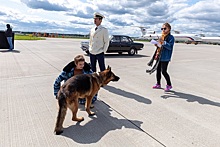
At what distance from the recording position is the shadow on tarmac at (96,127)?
2.52m

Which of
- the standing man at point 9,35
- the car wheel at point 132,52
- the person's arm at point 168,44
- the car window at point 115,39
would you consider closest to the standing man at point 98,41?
the person's arm at point 168,44

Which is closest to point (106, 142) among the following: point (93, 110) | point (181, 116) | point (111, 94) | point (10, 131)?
point (93, 110)

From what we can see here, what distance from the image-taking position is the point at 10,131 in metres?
2.58

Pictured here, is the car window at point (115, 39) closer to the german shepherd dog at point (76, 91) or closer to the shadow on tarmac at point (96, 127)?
the german shepherd dog at point (76, 91)

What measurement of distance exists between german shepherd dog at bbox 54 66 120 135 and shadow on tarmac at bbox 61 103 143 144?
6.2 inches

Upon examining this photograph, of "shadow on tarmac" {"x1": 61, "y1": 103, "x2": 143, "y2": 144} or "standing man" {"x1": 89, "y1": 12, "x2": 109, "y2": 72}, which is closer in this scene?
"shadow on tarmac" {"x1": 61, "y1": 103, "x2": 143, "y2": 144}

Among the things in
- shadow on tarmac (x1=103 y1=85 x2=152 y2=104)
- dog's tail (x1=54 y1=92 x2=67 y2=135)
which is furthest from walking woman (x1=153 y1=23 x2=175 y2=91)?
dog's tail (x1=54 y1=92 x2=67 y2=135)

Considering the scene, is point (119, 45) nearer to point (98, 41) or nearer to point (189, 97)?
point (98, 41)

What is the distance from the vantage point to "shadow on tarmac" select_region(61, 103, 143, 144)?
252 centimetres

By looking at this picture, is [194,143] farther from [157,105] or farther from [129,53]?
[129,53]

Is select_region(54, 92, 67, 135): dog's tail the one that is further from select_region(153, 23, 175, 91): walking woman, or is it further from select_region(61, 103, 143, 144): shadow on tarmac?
select_region(153, 23, 175, 91): walking woman

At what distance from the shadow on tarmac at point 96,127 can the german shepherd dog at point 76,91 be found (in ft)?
0.52

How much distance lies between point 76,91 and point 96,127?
2.30 feet

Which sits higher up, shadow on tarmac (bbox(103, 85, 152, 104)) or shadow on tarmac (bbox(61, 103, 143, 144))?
shadow on tarmac (bbox(103, 85, 152, 104))
